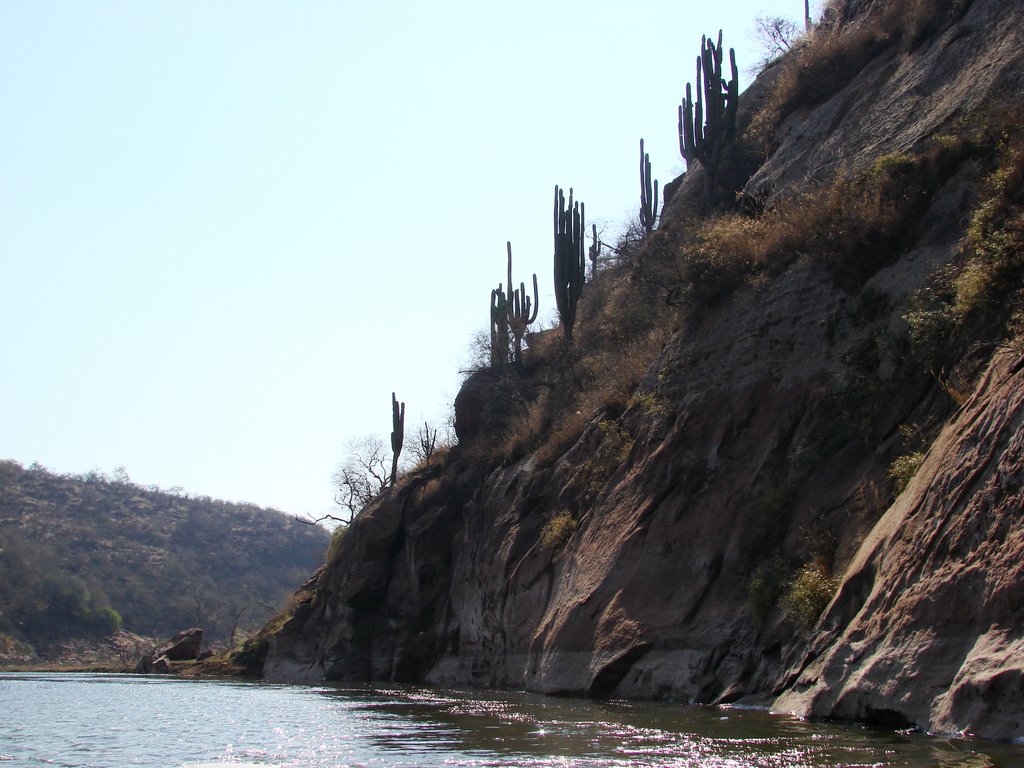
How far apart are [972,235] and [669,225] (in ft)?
59.2

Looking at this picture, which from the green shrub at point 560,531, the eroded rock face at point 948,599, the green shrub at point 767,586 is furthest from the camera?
the green shrub at point 560,531

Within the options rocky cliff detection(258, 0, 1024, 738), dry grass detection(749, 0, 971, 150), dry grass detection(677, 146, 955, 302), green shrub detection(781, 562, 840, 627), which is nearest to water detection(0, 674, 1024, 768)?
rocky cliff detection(258, 0, 1024, 738)

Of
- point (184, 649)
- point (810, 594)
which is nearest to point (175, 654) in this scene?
point (184, 649)

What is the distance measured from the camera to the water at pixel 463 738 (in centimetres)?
975

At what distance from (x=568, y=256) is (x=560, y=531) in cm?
1161

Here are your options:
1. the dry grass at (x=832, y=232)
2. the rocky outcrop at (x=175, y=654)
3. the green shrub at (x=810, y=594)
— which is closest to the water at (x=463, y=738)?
the green shrub at (x=810, y=594)

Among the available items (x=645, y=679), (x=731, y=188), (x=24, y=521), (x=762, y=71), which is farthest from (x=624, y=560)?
(x=24, y=521)

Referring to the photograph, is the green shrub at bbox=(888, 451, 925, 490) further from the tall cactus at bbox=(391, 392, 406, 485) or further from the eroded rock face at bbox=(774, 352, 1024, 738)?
the tall cactus at bbox=(391, 392, 406, 485)

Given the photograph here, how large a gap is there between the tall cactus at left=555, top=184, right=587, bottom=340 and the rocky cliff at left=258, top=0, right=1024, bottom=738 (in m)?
4.04

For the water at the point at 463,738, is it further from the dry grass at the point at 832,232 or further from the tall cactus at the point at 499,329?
the tall cactus at the point at 499,329

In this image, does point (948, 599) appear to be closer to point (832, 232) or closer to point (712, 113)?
point (832, 232)

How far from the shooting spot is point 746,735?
1141 cm

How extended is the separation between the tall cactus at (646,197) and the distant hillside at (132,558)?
1419 inches

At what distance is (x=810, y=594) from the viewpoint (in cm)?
1502
